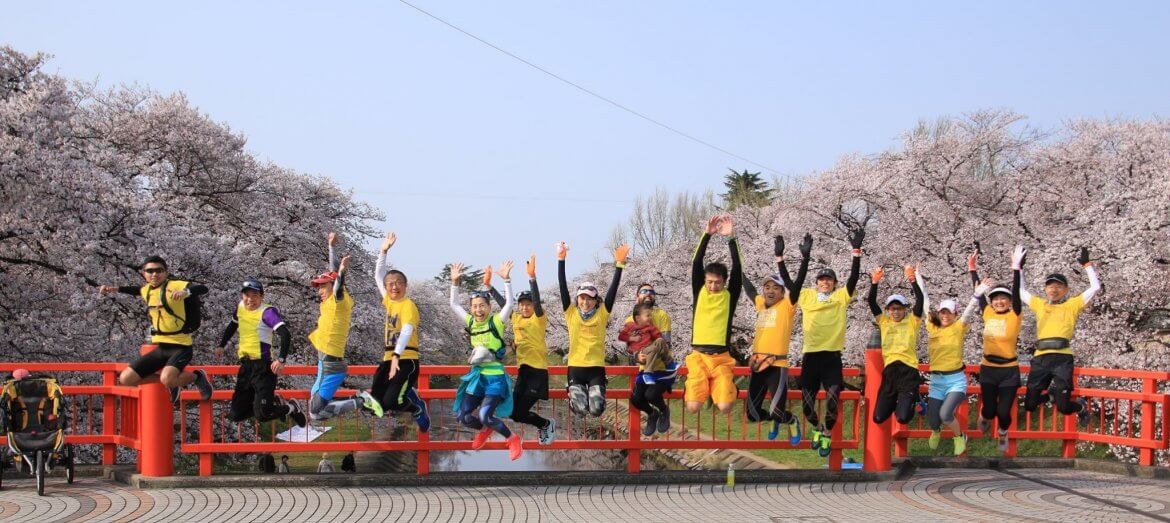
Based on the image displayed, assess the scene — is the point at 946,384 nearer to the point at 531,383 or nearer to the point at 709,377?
the point at 709,377

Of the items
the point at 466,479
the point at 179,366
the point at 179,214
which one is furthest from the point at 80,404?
the point at 466,479

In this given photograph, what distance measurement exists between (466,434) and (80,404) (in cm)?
1296

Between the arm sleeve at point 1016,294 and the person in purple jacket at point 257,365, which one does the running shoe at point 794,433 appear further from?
the person in purple jacket at point 257,365

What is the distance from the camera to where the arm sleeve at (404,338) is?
921 cm

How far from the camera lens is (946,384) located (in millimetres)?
10359

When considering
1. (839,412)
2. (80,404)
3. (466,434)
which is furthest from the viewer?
(466,434)

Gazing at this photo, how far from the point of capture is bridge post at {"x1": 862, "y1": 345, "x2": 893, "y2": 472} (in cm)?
1026

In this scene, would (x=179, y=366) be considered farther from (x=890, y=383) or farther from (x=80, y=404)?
(x=80, y=404)

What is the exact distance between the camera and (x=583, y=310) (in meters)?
9.66

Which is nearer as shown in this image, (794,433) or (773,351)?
(773,351)

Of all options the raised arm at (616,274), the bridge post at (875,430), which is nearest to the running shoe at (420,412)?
the raised arm at (616,274)

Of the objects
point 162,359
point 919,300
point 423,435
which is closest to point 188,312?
point 162,359

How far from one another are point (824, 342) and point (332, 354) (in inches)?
192

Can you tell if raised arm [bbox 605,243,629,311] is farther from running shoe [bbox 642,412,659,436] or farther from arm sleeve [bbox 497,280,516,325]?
running shoe [bbox 642,412,659,436]
